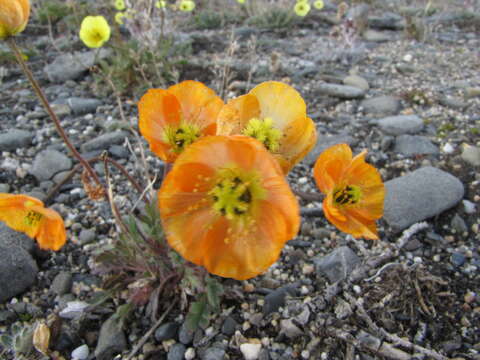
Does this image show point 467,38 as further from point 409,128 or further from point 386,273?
point 386,273

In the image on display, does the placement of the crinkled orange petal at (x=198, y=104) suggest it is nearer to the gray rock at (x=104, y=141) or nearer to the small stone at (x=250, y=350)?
the small stone at (x=250, y=350)

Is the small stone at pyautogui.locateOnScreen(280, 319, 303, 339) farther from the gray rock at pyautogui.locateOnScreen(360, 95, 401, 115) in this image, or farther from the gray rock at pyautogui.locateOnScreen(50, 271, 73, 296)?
the gray rock at pyautogui.locateOnScreen(360, 95, 401, 115)

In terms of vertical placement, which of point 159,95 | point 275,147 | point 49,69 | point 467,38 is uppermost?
point 159,95

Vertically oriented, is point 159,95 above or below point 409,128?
above

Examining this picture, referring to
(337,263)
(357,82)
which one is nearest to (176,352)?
(337,263)

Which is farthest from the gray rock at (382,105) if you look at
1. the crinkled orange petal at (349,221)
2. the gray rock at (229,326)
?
the crinkled orange petal at (349,221)

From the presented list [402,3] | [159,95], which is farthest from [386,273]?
[402,3]
